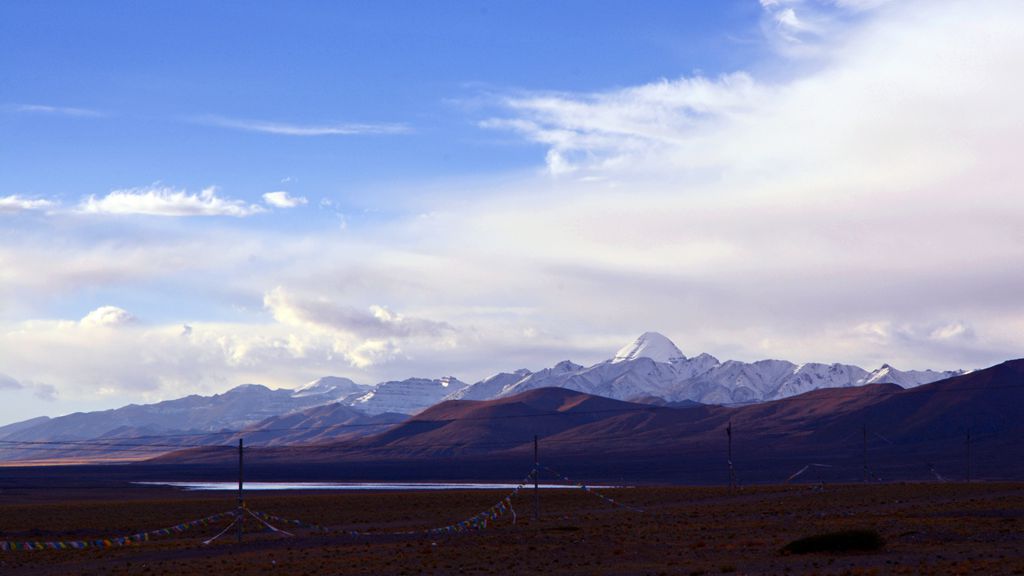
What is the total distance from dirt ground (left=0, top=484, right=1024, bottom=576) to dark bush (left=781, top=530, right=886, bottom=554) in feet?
1.39

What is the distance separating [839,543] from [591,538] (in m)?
13.3

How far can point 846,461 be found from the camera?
189 m

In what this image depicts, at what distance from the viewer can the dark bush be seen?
130ft

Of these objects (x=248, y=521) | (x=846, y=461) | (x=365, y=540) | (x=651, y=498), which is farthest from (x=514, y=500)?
(x=846, y=461)

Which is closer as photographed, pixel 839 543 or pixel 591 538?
pixel 839 543

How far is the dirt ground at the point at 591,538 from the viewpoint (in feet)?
127

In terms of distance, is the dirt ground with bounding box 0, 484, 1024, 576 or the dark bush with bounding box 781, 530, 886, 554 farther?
the dark bush with bounding box 781, 530, 886, 554

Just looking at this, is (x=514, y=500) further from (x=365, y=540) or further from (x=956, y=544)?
(x=956, y=544)

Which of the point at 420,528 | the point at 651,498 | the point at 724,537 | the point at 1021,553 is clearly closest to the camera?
the point at 1021,553

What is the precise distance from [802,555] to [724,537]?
30.5ft

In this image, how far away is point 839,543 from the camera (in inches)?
1566

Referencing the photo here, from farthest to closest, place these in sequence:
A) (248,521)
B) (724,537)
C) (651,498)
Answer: (651,498) < (248,521) < (724,537)

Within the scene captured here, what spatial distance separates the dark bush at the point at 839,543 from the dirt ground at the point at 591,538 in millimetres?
424

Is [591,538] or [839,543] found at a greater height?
[839,543]
